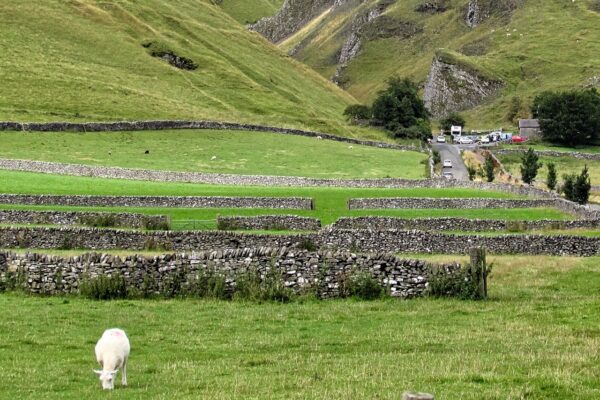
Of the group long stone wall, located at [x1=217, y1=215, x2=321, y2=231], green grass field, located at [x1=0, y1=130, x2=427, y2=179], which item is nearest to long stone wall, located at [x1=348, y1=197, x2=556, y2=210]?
long stone wall, located at [x1=217, y1=215, x2=321, y2=231]

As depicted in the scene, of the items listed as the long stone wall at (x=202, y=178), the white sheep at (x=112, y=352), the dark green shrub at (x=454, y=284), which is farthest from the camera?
the long stone wall at (x=202, y=178)

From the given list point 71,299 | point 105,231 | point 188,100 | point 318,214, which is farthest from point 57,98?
point 71,299

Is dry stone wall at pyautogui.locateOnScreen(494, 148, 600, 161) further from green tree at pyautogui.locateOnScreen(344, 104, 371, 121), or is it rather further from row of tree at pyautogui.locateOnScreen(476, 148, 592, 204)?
row of tree at pyautogui.locateOnScreen(476, 148, 592, 204)

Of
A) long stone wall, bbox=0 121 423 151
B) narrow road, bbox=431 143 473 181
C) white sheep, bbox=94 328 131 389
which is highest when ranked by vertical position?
long stone wall, bbox=0 121 423 151

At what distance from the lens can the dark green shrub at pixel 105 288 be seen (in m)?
27.0

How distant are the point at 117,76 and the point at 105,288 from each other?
138 meters

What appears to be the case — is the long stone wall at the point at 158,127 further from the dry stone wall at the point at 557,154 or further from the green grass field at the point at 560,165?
the dry stone wall at the point at 557,154

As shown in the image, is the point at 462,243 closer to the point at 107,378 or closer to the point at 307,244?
the point at 307,244

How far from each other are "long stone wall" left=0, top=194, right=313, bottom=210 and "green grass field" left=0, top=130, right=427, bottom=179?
1419 inches

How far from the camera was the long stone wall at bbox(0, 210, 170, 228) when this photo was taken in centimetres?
4672

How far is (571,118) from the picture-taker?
162 meters

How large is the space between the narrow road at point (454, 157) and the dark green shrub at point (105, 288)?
6906 centimetres

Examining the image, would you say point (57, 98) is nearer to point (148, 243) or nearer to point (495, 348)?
point (148, 243)

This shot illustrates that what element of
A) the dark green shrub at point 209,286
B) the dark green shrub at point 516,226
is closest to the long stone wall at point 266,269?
the dark green shrub at point 209,286
